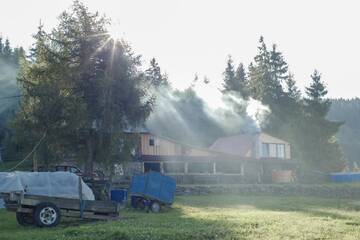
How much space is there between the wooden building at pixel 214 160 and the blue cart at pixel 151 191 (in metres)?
16.8

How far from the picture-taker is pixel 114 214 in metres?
19.2

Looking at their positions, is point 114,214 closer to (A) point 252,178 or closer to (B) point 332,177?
(A) point 252,178

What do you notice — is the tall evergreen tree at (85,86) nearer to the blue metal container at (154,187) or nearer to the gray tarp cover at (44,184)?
the blue metal container at (154,187)

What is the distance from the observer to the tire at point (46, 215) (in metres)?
16.8

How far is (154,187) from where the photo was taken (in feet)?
85.3

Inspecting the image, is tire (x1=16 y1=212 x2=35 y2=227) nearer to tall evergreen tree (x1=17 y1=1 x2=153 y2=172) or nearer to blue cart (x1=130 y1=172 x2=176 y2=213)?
blue cart (x1=130 y1=172 x2=176 y2=213)

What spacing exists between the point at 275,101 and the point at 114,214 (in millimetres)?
58959

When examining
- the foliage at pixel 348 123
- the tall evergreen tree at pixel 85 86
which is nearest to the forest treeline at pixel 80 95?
the tall evergreen tree at pixel 85 86

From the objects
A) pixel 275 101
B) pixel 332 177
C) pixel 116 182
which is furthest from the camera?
pixel 275 101

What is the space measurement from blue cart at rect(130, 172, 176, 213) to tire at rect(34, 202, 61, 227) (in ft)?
28.8

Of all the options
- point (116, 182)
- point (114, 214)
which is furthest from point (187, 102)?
point (114, 214)

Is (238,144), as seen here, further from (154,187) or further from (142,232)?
(142,232)

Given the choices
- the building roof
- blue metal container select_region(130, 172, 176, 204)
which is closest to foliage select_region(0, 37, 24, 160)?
blue metal container select_region(130, 172, 176, 204)

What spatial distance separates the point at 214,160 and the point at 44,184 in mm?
32264
